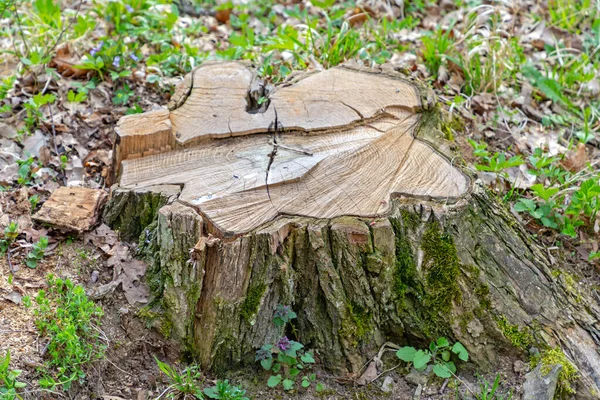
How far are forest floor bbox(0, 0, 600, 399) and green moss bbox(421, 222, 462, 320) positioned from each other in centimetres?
33

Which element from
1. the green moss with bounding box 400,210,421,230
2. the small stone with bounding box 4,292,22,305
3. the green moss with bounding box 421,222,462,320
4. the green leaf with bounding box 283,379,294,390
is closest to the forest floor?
the small stone with bounding box 4,292,22,305

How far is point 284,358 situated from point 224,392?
0.30m

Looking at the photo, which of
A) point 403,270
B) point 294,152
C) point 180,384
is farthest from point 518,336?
point 180,384

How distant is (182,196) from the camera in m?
2.50

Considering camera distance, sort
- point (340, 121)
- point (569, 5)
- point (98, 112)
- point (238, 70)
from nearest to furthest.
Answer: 1. point (340, 121)
2. point (238, 70)
3. point (98, 112)
4. point (569, 5)

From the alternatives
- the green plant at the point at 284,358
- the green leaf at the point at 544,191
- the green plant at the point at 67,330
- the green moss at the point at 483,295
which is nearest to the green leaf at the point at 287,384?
the green plant at the point at 284,358

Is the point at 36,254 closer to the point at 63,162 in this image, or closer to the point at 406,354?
the point at 63,162

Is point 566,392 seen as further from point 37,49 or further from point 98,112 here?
point 37,49

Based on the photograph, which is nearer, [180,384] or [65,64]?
[180,384]

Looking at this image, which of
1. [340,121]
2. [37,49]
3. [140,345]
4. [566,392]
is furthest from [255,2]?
[566,392]

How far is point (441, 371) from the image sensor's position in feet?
8.56

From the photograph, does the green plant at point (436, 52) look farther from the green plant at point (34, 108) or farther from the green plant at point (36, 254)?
the green plant at point (36, 254)

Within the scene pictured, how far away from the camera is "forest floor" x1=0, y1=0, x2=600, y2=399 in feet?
8.34

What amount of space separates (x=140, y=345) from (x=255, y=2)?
3.39 metres
